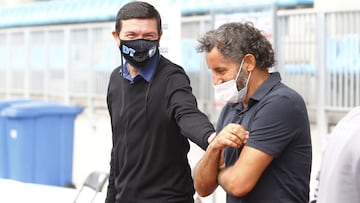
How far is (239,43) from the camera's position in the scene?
2.65m

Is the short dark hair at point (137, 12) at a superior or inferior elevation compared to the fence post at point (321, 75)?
superior

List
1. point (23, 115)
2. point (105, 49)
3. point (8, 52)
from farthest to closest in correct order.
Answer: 1. point (8, 52)
2. point (105, 49)
3. point (23, 115)

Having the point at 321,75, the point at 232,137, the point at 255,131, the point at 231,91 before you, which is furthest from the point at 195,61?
the point at 232,137

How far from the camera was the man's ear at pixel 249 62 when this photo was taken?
2.66 meters

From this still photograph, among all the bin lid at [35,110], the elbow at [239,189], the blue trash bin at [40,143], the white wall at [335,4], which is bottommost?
the blue trash bin at [40,143]

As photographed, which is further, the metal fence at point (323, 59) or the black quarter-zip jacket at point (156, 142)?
the metal fence at point (323, 59)

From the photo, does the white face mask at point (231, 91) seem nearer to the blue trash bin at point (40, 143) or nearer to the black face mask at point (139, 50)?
the black face mask at point (139, 50)

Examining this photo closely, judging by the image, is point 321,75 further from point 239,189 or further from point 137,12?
point 239,189

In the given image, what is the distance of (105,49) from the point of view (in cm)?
1334

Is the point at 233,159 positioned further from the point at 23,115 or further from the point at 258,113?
the point at 23,115

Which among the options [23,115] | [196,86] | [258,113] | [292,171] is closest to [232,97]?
[258,113]

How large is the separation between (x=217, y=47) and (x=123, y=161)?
755mm

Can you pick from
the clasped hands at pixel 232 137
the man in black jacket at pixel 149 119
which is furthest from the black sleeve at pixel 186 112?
the clasped hands at pixel 232 137

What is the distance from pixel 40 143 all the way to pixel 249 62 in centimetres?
473
